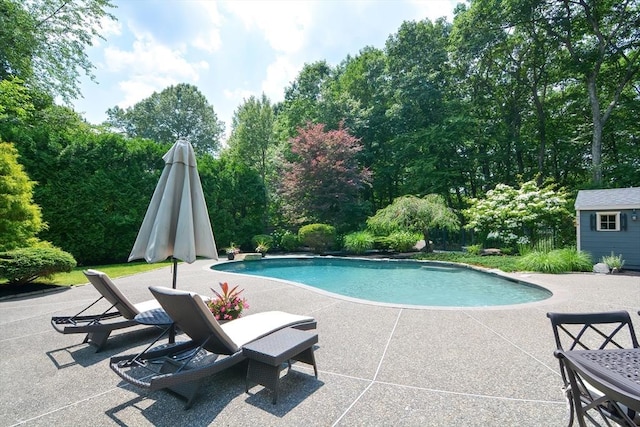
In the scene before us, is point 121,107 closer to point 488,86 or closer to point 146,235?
point 488,86

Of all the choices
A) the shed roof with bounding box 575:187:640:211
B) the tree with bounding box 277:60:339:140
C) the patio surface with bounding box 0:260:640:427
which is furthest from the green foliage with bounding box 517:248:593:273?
the tree with bounding box 277:60:339:140

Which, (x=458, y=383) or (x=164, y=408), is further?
(x=458, y=383)

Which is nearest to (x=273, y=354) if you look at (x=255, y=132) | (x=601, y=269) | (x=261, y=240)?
(x=601, y=269)

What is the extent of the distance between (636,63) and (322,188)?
17.0 m

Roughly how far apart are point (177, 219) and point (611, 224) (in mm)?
12575

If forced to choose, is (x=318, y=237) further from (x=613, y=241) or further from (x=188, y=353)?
(x=188, y=353)

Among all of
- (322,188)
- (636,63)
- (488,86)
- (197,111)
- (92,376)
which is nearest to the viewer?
(92,376)

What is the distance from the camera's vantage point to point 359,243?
14.5 metres

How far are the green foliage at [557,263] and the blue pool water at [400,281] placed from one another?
3.94 ft

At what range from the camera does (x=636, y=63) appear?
15.6m

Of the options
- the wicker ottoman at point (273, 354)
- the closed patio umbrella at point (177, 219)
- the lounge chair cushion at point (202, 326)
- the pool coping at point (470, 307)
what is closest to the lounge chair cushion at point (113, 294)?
the closed patio umbrella at point (177, 219)

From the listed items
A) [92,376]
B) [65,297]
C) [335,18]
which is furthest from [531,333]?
[335,18]

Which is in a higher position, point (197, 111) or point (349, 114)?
point (197, 111)

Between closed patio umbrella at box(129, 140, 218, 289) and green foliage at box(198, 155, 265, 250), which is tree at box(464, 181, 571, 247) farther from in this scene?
closed patio umbrella at box(129, 140, 218, 289)
